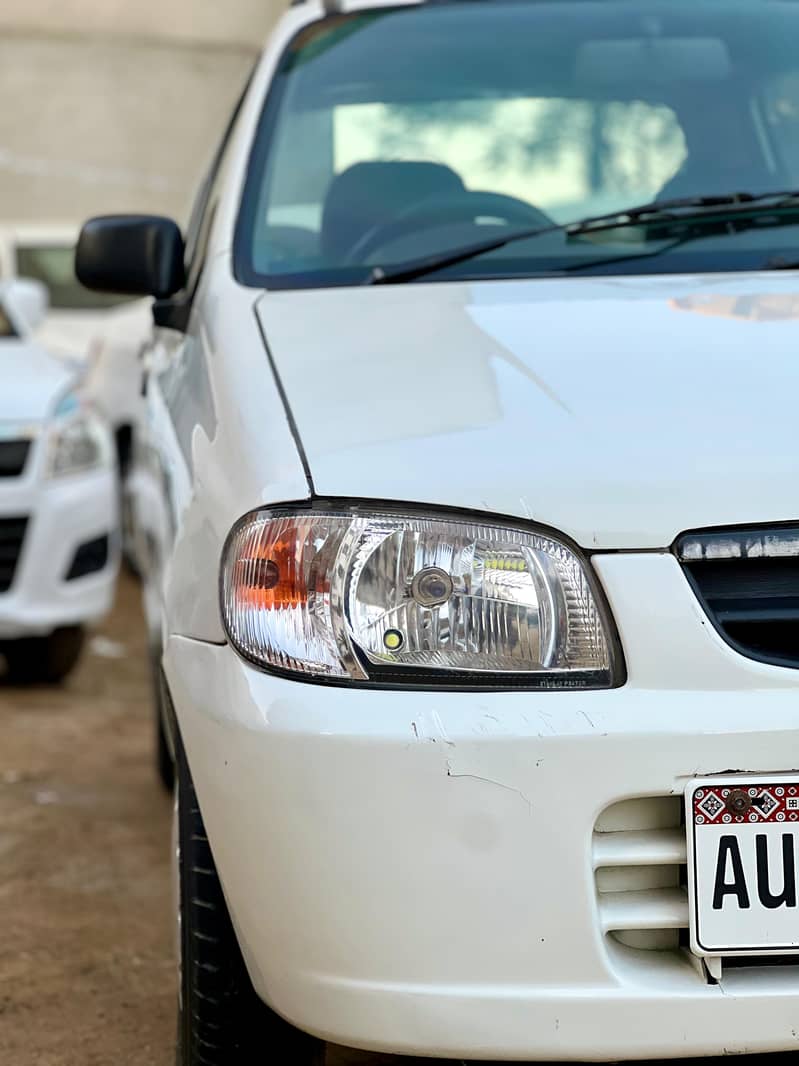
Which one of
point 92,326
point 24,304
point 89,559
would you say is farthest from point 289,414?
point 92,326

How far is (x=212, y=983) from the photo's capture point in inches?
81.4

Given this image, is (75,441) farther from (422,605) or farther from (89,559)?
(422,605)

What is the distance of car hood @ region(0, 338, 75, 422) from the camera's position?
5.88 metres

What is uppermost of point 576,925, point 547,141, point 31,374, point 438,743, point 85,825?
point 547,141

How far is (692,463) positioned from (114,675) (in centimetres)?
492

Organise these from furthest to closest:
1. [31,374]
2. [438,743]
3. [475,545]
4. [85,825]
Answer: [31,374] < [85,825] < [475,545] < [438,743]

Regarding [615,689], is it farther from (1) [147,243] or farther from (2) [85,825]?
(2) [85,825]

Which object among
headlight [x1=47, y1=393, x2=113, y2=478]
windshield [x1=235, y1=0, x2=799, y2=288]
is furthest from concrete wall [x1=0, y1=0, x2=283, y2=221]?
windshield [x1=235, y1=0, x2=799, y2=288]

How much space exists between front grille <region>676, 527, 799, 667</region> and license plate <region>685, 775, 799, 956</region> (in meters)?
0.16

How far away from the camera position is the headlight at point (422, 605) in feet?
6.05

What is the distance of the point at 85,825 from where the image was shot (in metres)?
4.14

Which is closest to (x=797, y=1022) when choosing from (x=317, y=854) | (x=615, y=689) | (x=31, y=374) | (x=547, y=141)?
(x=615, y=689)

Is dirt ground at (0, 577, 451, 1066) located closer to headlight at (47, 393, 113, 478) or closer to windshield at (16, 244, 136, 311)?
headlight at (47, 393, 113, 478)

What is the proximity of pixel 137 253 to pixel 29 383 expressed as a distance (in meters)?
3.21
